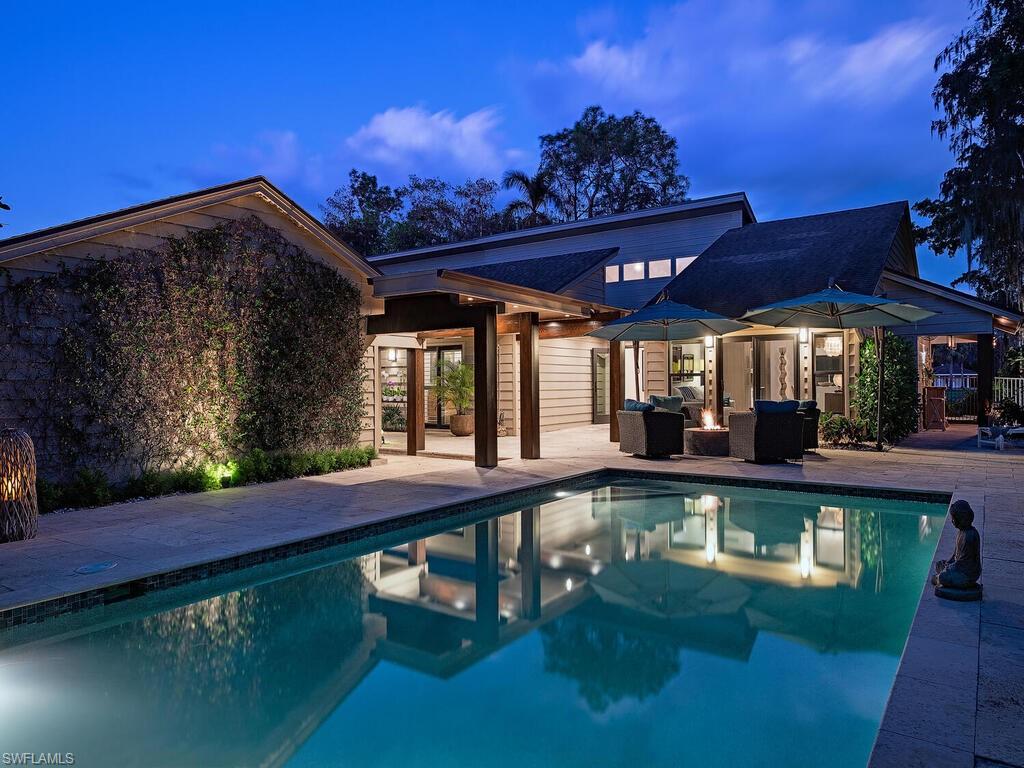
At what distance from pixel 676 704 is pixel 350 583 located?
8.53ft

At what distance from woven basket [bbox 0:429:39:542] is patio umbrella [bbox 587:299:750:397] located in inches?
315

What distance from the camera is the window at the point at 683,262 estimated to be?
16.2 m

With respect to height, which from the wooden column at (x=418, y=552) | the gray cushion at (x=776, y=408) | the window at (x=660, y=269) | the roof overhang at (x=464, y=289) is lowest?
the wooden column at (x=418, y=552)

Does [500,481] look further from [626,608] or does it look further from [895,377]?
[895,377]

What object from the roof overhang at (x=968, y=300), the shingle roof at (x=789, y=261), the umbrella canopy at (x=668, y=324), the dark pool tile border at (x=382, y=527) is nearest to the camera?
the dark pool tile border at (x=382, y=527)

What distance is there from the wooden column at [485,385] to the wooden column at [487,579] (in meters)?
2.52

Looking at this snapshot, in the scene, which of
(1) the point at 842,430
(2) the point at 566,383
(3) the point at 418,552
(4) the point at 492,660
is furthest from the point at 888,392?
(4) the point at 492,660

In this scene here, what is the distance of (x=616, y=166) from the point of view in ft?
106

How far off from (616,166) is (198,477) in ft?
94.2

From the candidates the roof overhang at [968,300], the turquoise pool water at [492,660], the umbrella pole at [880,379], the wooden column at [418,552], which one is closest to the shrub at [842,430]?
the umbrella pole at [880,379]

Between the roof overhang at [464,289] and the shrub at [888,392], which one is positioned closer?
the roof overhang at [464,289]

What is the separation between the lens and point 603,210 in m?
31.8

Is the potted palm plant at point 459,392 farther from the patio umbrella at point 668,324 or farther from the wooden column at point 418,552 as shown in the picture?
the wooden column at point 418,552

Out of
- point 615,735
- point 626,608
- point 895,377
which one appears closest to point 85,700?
point 615,735
